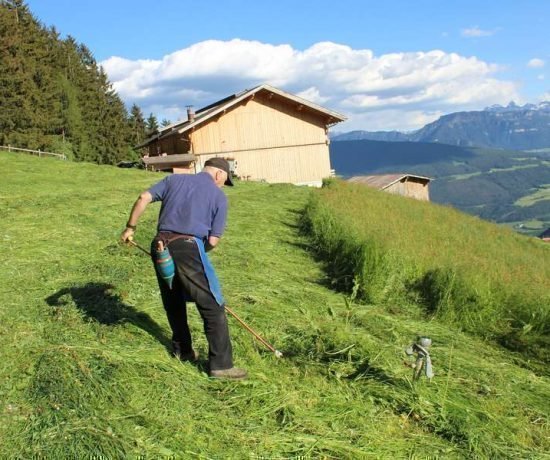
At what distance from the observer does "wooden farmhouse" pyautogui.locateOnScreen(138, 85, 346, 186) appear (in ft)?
95.7

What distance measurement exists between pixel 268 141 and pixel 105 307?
25343 millimetres

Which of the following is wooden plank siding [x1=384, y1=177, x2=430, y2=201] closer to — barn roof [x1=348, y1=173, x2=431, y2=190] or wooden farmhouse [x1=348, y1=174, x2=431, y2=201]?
wooden farmhouse [x1=348, y1=174, x2=431, y2=201]

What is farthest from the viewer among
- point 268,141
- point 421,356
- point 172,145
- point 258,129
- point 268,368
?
point 172,145

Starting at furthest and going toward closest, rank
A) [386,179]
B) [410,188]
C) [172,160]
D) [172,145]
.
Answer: [410,188]
[386,179]
[172,145]
[172,160]

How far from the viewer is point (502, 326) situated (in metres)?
6.50

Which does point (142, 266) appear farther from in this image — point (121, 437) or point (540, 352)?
point (540, 352)

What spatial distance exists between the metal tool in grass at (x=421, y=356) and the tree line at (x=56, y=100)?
4182 centimetres

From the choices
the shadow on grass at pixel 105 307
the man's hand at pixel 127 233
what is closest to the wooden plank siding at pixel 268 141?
the shadow on grass at pixel 105 307

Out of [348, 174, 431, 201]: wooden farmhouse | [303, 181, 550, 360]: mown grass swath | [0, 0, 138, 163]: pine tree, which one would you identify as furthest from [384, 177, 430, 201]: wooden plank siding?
[0, 0, 138, 163]: pine tree

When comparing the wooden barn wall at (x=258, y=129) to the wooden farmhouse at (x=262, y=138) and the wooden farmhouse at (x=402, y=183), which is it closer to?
the wooden farmhouse at (x=262, y=138)

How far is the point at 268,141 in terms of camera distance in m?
30.4

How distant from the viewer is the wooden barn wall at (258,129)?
29.4 meters

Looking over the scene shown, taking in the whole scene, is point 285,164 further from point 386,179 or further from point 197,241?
point 197,241

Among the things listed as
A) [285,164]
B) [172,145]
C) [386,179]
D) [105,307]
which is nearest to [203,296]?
[105,307]
